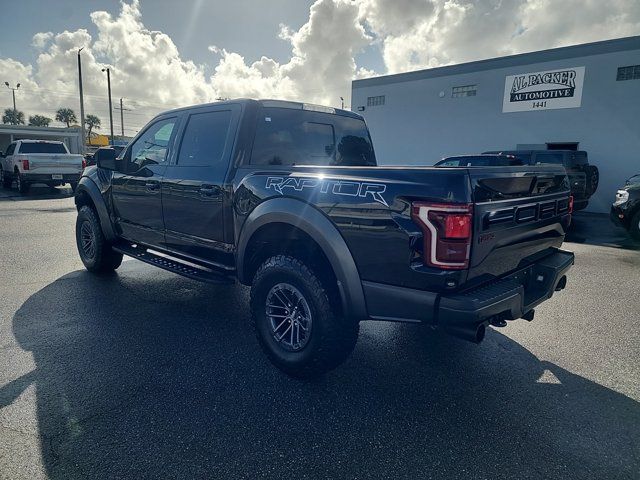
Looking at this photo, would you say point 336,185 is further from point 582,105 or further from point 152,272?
point 582,105

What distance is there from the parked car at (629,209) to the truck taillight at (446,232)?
8.04 m

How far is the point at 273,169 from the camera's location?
3.02 metres

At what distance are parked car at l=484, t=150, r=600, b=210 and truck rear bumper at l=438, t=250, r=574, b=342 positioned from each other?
858 centimetres

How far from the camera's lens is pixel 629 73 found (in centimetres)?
1277

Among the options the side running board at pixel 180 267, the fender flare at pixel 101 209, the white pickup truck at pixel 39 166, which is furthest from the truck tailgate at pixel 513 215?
the white pickup truck at pixel 39 166

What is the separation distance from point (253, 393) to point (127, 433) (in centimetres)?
78

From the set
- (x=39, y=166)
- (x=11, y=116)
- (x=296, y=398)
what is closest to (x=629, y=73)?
(x=296, y=398)

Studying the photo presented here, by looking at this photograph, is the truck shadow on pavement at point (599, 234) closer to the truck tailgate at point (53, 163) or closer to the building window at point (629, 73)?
the building window at point (629, 73)

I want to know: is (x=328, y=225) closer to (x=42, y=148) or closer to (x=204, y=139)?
(x=204, y=139)

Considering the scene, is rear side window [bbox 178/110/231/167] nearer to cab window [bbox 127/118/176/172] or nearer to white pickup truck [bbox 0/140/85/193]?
cab window [bbox 127/118/176/172]

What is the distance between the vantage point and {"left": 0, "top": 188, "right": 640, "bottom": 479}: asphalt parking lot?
2.09 metres

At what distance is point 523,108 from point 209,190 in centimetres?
1516

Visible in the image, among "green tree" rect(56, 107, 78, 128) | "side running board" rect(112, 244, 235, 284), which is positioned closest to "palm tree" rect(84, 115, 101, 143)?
"green tree" rect(56, 107, 78, 128)

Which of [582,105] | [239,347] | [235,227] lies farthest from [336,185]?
[582,105]
